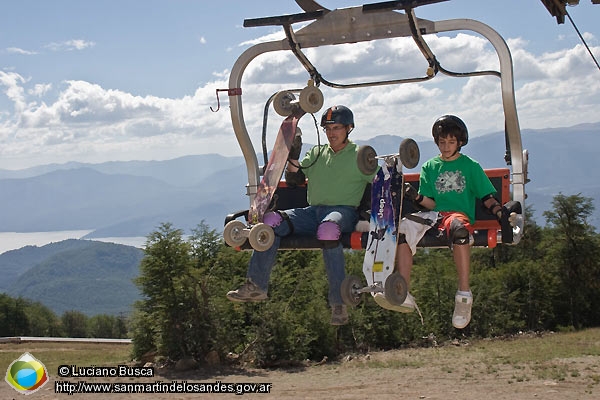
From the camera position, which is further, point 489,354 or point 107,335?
point 107,335

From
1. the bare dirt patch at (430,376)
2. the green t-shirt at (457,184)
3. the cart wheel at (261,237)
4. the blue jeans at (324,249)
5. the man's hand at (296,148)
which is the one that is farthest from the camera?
the bare dirt patch at (430,376)

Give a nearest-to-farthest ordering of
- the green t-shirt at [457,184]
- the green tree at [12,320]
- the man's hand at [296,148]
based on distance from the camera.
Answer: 1. the green t-shirt at [457,184]
2. the man's hand at [296,148]
3. the green tree at [12,320]

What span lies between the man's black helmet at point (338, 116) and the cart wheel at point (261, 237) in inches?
38.1

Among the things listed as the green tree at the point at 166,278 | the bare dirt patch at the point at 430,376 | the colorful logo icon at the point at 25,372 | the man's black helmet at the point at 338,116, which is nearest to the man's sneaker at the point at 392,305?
the man's black helmet at the point at 338,116

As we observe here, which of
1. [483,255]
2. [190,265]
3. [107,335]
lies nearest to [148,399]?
[190,265]

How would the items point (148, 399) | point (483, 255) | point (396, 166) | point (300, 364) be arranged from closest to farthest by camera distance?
1. point (396, 166)
2. point (148, 399)
3. point (300, 364)
4. point (483, 255)

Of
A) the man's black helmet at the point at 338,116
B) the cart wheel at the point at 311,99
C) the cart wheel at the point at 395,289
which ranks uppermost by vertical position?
the cart wheel at the point at 311,99

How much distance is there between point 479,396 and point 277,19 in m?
27.1

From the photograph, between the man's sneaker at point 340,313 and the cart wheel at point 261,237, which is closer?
the cart wheel at point 261,237

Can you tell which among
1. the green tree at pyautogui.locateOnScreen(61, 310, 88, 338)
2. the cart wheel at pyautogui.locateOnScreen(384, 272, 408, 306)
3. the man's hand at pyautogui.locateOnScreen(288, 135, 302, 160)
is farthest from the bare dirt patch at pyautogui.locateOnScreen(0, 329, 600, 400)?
the green tree at pyautogui.locateOnScreen(61, 310, 88, 338)

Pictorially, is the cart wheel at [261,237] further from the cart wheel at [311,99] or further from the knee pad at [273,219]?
the cart wheel at [311,99]

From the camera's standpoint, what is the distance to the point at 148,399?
33969 millimetres

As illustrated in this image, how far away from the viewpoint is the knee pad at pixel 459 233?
6.01 m

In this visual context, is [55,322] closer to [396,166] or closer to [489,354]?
[489,354]
